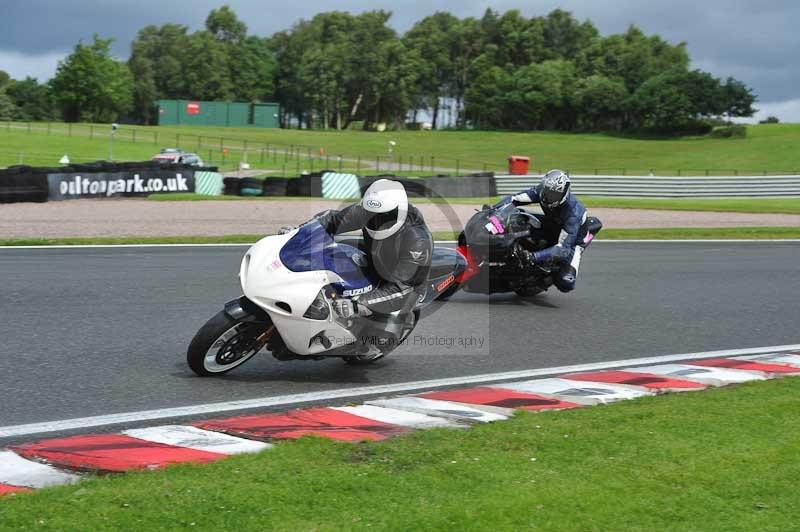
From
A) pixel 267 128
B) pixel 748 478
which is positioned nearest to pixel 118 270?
pixel 748 478

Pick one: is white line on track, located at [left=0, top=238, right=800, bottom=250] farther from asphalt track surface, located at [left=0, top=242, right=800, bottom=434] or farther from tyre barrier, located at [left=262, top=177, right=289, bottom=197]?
tyre barrier, located at [left=262, top=177, right=289, bottom=197]

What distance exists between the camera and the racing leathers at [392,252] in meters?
6.52

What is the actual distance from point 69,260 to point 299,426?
7.95 meters

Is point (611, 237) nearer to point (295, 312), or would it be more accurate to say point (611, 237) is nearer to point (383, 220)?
point (383, 220)

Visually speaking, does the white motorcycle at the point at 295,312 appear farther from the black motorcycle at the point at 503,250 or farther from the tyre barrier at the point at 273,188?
the tyre barrier at the point at 273,188

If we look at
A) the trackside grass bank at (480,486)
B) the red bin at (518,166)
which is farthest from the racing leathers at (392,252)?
the red bin at (518,166)

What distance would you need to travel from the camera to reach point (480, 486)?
427 cm

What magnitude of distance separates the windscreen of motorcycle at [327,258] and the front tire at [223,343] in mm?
497

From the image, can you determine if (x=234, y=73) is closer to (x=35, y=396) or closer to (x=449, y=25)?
(x=449, y=25)

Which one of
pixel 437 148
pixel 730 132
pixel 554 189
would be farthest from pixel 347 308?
pixel 730 132

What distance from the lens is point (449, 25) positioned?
156 meters

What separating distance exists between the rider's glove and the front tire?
470mm

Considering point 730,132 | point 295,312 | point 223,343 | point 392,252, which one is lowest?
point 223,343

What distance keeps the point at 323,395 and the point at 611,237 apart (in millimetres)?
13494
